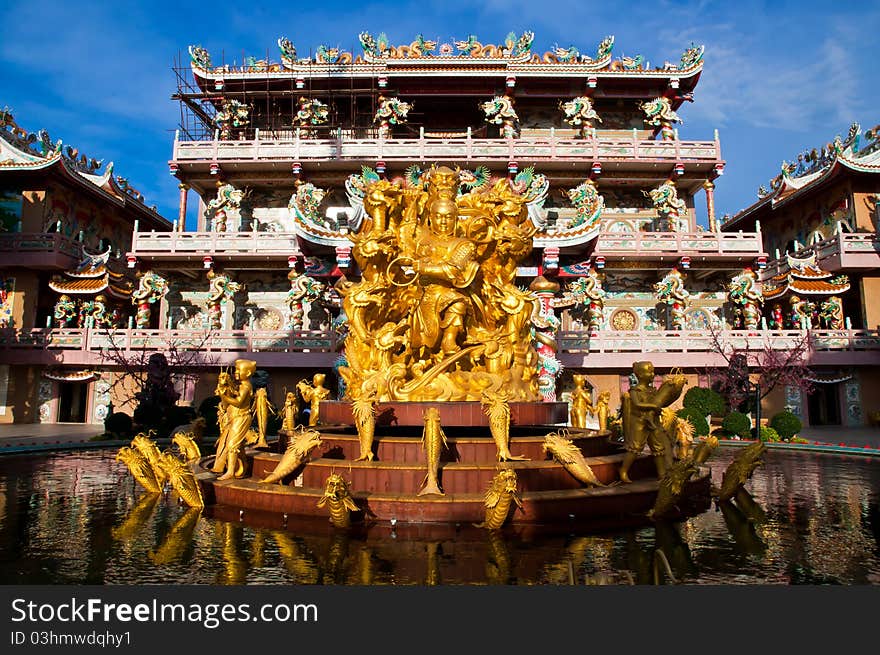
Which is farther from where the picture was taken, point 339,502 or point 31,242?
point 31,242

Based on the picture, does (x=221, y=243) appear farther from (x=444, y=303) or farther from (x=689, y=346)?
(x=689, y=346)

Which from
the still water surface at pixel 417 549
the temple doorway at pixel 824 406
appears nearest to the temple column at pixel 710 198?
the temple doorway at pixel 824 406

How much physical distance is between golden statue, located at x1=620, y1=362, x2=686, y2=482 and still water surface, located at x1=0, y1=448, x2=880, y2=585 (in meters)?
0.97

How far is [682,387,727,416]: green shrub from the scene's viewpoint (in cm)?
2030

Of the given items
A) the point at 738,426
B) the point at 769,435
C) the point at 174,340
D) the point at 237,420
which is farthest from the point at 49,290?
the point at 769,435

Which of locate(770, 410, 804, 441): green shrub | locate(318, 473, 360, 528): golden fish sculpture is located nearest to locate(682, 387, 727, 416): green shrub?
locate(770, 410, 804, 441): green shrub

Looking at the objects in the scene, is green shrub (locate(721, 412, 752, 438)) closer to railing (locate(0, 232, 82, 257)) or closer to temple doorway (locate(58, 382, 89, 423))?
temple doorway (locate(58, 382, 89, 423))

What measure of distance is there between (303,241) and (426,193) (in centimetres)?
1407

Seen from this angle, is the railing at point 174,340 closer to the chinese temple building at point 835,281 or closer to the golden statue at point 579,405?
the golden statue at point 579,405

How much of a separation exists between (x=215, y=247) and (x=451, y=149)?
1220 cm

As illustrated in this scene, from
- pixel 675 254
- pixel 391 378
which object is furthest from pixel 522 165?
pixel 391 378

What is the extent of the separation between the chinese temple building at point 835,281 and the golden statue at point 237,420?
22976mm

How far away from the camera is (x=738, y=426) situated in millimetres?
18938

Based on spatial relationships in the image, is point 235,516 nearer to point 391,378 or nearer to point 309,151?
point 391,378
